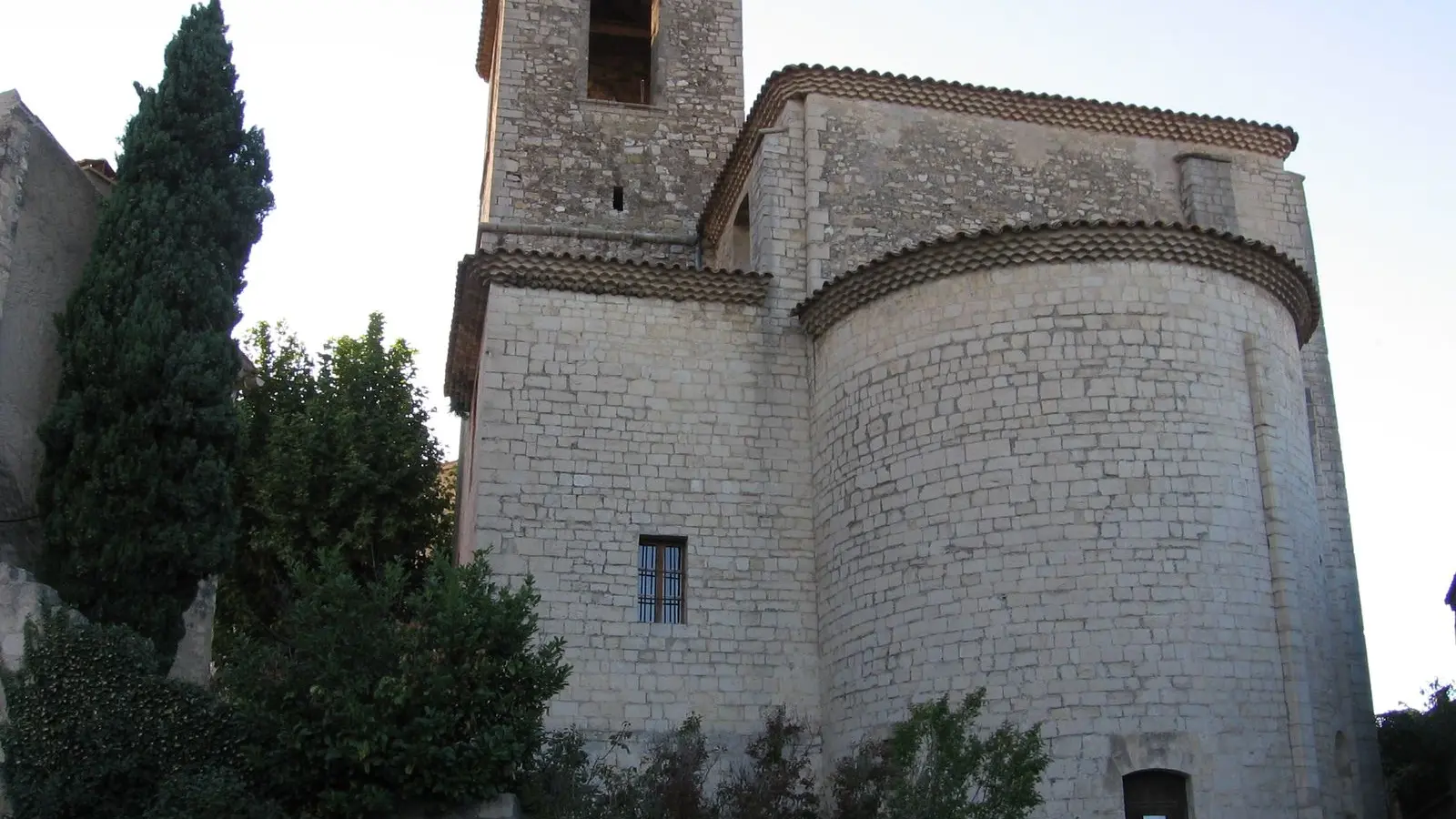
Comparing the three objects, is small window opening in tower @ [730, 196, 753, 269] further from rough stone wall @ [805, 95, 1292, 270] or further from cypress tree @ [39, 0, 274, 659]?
cypress tree @ [39, 0, 274, 659]

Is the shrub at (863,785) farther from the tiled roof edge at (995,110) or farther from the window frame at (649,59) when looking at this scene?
the window frame at (649,59)

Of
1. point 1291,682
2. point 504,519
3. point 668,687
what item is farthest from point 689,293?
point 1291,682

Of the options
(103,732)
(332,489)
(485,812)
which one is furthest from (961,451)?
(332,489)

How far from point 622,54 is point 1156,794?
13.9 metres

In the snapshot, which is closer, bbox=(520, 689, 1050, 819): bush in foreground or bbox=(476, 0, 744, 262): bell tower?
bbox=(520, 689, 1050, 819): bush in foreground

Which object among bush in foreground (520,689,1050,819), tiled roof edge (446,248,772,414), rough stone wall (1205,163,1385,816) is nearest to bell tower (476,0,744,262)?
tiled roof edge (446,248,772,414)

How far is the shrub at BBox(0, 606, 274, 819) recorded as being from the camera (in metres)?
10.1

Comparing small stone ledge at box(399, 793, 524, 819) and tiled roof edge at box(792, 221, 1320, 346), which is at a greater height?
tiled roof edge at box(792, 221, 1320, 346)

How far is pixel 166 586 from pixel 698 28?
446 inches

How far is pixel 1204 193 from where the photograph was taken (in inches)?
613

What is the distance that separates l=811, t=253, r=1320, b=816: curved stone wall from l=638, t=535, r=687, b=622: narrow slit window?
143 cm

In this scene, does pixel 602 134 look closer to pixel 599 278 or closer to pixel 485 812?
pixel 599 278

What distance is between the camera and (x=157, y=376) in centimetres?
1169

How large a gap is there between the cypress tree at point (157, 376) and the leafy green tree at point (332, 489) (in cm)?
586
